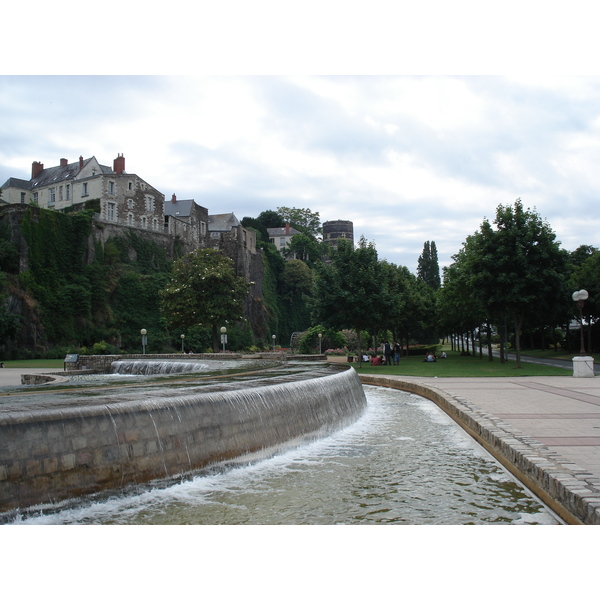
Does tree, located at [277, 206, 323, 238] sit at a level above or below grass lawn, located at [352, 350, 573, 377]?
above

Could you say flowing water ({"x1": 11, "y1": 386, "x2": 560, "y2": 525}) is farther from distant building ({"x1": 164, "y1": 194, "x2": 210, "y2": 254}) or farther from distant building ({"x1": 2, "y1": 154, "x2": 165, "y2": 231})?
distant building ({"x1": 164, "y1": 194, "x2": 210, "y2": 254})

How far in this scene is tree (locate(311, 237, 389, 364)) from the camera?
31.8m

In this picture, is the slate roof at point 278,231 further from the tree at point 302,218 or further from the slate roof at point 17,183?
the slate roof at point 17,183

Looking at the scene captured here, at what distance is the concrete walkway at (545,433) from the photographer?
16.8 ft

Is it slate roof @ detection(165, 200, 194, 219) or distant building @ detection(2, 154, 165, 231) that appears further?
slate roof @ detection(165, 200, 194, 219)

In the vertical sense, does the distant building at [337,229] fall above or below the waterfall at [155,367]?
above

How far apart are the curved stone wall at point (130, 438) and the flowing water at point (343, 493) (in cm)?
20

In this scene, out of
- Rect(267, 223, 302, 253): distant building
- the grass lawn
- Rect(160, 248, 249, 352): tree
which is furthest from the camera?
Rect(267, 223, 302, 253): distant building

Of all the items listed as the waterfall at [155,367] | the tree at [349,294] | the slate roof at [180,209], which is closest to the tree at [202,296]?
the tree at [349,294]

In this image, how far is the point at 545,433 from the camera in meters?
8.02

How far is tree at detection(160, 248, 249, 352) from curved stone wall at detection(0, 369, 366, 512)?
3395 centimetres

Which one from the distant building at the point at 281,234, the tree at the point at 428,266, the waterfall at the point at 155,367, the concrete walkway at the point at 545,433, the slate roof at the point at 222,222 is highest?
the distant building at the point at 281,234

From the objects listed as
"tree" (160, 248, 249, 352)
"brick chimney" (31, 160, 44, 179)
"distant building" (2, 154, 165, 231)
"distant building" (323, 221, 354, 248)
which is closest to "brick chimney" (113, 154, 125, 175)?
"distant building" (2, 154, 165, 231)

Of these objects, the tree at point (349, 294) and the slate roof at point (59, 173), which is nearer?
the tree at point (349, 294)
